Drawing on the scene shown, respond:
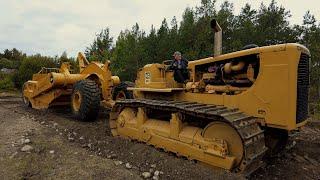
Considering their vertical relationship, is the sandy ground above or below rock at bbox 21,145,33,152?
below

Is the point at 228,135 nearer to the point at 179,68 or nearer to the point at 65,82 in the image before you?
the point at 179,68

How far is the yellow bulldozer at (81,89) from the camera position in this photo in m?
9.45

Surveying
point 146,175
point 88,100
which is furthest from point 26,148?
point 88,100

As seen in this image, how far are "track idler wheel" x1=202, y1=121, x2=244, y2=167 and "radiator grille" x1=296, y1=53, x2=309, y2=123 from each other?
111 centimetres

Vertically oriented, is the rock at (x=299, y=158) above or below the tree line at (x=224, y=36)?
below

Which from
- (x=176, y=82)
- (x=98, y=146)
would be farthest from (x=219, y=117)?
(x=98, y=146)

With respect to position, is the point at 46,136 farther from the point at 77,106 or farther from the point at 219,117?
the point at 219,117

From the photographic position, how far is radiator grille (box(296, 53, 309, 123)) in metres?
5.41

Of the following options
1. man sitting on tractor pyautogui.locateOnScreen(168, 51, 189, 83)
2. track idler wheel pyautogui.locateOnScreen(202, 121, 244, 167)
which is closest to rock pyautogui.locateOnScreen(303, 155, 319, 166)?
track idler wheel pyautogui.locateOnScreen(202, 121, 244, 167)

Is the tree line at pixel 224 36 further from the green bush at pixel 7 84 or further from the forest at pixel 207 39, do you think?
the green bush at pixel 7 84

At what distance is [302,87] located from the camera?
5574mm

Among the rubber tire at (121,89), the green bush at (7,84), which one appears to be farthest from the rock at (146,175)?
the green bush at (7,84)

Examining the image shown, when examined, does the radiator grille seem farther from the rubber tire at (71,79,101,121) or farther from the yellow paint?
the yellow paint

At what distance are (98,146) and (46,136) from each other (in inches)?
64.4
